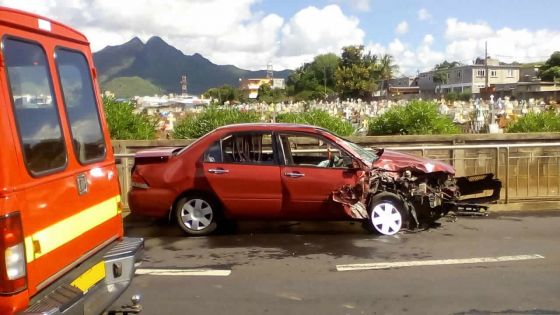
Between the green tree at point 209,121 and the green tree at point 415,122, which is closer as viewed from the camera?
the green tree at point 209,121

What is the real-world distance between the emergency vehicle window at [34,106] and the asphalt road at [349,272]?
76.4 inches

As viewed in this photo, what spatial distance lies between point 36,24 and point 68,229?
132cm

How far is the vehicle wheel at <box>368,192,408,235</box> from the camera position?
25.8 ft

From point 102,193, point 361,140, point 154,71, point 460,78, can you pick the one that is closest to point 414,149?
point 361,140

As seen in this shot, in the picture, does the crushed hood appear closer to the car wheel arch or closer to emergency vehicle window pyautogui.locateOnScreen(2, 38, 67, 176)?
the car wheel arch

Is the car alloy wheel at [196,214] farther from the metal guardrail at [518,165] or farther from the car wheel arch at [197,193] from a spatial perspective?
the metal guardrail at [518,165]

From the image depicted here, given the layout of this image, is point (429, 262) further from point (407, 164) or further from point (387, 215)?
point (407, 164)

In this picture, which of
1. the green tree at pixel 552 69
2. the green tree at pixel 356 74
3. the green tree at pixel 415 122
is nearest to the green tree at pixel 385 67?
the green tree at pixel 356 74

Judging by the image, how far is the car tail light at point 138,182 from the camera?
816 cm

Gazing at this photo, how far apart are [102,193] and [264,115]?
12379 millimetres

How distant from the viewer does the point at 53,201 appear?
3605 millimetres

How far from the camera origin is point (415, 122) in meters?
14.4

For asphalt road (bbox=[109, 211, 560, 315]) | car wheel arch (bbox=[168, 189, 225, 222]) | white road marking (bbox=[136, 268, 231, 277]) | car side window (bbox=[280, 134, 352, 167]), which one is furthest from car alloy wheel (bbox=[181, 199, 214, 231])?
white road marking (bbox=[136, 268, 231, 277])

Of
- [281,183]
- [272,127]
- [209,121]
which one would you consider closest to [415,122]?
[209,121]
